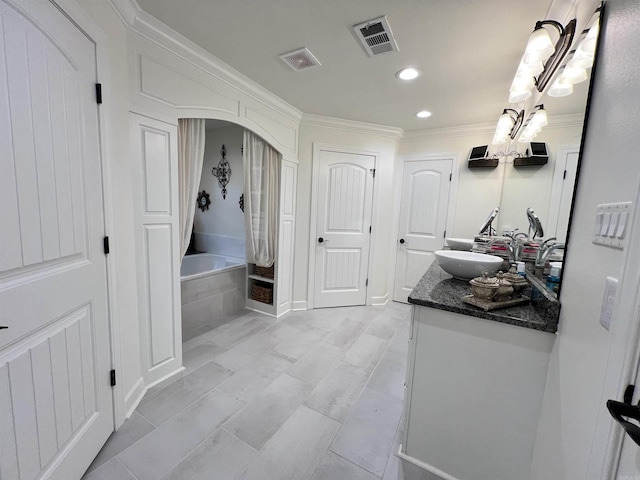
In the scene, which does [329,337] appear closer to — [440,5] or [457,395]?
[457,395]

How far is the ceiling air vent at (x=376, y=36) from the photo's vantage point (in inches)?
60.4

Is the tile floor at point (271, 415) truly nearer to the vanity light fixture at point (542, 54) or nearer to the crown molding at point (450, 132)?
the vanity light fixture at point (542, 54)

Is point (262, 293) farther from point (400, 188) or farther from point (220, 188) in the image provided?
point (400, 188)

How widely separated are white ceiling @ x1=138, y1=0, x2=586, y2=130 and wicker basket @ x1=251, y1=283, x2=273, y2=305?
2152mm

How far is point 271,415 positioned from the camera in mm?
1668

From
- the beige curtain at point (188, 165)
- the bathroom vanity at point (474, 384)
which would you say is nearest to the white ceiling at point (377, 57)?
the beige curtain at point (188, 165)

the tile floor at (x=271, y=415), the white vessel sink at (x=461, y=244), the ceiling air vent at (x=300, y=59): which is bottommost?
the tile floor at (x=271, y=415)

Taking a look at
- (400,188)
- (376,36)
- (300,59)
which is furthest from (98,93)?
(400,188)

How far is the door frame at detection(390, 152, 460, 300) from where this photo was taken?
3.36 metres

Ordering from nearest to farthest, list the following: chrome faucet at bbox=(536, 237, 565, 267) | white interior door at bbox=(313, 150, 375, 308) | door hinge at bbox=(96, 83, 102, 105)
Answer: door hinge at bbox=(96, 83, 102, 105), chrome faucet at bbox=(536, 237, 565, 267), white interior door at bbox=(313, 150, 375, 308)

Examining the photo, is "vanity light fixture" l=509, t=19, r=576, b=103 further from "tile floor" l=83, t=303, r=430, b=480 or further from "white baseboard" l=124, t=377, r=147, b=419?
"white baseboard" l=124, t=377, r=147, b=419

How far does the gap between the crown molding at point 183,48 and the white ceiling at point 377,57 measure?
48mm

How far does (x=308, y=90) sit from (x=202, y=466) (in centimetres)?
283

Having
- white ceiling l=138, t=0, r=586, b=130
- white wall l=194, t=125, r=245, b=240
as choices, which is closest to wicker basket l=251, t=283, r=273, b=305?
white wall l=194, t=125, r=245, b=240
